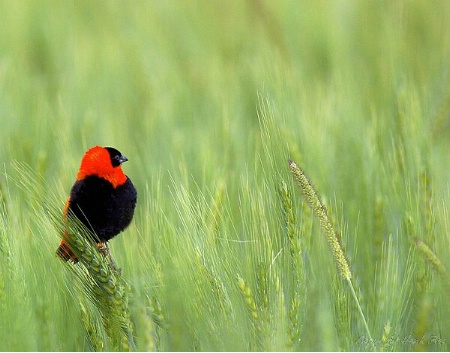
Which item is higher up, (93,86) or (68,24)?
(68,24)

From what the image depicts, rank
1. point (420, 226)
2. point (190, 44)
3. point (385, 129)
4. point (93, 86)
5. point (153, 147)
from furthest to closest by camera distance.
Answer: point (190, 44) < point (93, 86) < point (153, 147) < point (385, 129) < point (420, 226)

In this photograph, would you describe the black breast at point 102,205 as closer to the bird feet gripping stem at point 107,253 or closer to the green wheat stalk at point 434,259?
the bird feet gripping stem at point 107,253

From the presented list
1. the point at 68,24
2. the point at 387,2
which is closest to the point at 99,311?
the point at 387,2

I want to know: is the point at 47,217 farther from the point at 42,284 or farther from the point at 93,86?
the point at 93,86

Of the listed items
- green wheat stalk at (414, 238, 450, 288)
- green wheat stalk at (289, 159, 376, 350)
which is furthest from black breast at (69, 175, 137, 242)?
green wheat stalk at (414, 238, 450, 288)

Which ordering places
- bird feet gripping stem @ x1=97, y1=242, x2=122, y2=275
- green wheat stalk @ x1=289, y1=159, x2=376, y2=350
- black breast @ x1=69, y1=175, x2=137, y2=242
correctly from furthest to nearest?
black breast @ x1=69, y1=175, x2=137, y2=242 < bird feet gripping stem @ x1=97, y1=242, x2=122, y2=275 < green wheat stalk @ x1=289, y1=159, x2=376, y2=350

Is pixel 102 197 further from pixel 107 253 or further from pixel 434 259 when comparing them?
pixel 434 259

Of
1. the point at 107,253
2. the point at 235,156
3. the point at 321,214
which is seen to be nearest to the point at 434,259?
the point at 321,214

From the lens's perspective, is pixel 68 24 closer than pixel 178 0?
Yes

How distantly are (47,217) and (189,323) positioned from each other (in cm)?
24

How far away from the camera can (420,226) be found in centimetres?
130

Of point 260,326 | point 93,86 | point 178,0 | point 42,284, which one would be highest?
point 178,0

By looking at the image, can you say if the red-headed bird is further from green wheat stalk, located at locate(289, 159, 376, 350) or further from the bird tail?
green wheat stalk, located at locate(289, 159, 376, 350)

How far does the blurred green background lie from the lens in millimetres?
1104
